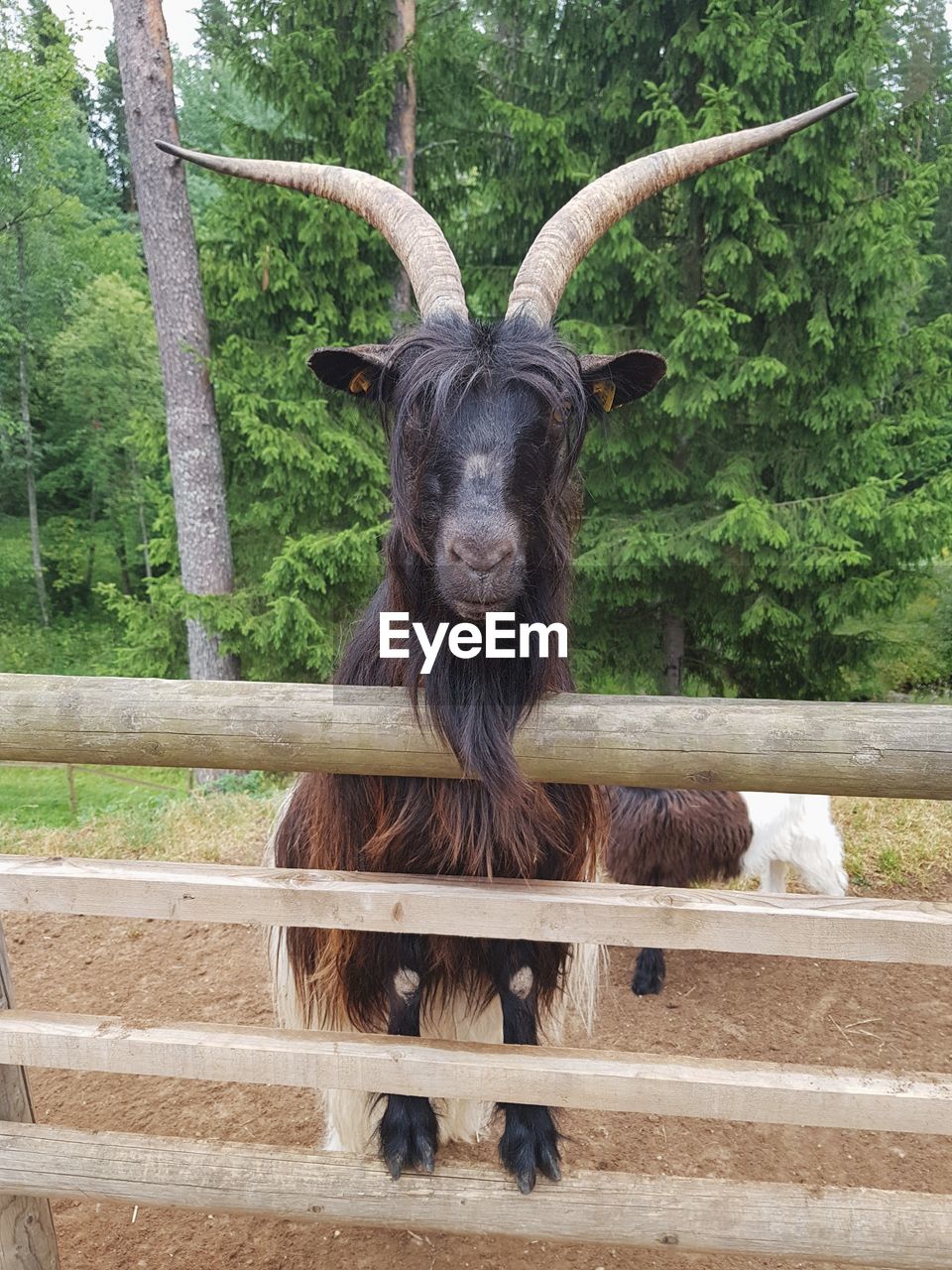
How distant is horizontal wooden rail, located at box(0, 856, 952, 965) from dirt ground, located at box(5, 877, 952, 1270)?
0.40 metres

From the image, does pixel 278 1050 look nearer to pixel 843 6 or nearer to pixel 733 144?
pixel 733 144

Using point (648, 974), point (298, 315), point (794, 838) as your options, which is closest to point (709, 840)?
point (794, 838)

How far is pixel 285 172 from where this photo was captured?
2.59 meters

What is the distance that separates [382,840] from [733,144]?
236 centimetres

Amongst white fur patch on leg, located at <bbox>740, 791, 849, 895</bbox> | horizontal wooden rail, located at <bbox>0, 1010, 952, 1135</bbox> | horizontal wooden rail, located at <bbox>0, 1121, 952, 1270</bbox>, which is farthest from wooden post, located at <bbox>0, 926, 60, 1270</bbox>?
white fur patch on leg, located at <bbox>740, 791, 849, 895</bbox>

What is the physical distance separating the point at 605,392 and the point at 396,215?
825mm

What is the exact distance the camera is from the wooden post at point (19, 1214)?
2.25 meters

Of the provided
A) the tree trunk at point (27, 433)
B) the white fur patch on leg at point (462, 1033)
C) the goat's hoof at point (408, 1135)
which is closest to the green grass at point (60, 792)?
the white fur patch on leg at point (462, 1033)

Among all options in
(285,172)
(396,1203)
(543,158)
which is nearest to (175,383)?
(543,158)

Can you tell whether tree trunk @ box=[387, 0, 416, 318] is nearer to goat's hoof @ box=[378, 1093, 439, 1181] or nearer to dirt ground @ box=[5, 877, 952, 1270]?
dirt ground @ box=[5, 877, 952, 1270]

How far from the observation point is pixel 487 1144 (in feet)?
10.6

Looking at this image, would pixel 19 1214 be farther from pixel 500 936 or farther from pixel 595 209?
pixel 595 209

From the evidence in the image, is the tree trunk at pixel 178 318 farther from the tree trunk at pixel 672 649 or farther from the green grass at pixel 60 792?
the tree trunk at pixel 672 649

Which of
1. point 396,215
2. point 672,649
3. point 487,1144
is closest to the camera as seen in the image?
point 396,215
